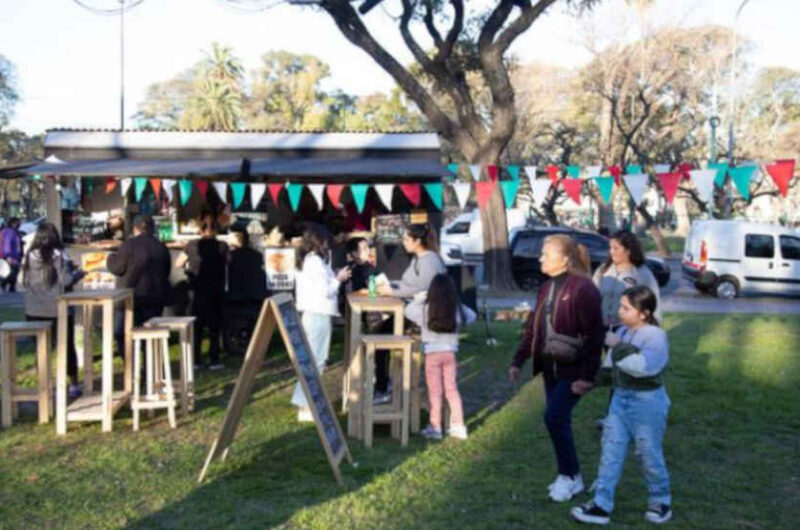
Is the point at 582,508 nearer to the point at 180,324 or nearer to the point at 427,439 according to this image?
the point at 427,439

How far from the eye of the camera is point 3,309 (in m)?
14.4

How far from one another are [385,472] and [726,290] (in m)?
15.3

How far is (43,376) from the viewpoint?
22.8ft

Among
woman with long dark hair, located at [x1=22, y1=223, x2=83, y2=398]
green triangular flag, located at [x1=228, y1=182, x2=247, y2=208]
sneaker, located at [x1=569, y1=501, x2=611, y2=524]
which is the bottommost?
sneaker, located at [x1=569, y1=501, x2=611, y2=524]

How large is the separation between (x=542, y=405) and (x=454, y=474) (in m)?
2.45

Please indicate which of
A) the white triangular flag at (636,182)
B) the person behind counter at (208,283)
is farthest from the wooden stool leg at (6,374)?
the white triangular flag at (636,182)

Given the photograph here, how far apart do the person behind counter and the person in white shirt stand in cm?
279

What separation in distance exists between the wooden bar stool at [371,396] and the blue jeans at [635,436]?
1.97m

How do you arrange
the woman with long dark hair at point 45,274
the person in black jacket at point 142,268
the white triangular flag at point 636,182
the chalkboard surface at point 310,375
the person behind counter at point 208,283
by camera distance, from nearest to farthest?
the chalkboard surface at point 310,375 < the woman with long dark hair at point 45,274 < the person in black jacket at point 142,268 < the person behind counter at point 208,283 < the white triangular flag at point 636,182

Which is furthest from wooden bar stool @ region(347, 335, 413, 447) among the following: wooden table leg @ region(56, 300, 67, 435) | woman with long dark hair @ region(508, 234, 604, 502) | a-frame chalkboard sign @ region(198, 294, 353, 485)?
wooden table leg @ region(56, 300, 67, 435)

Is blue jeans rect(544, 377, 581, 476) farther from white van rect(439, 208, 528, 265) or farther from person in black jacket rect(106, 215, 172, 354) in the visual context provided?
white van rect(439, 208, 528, 265)

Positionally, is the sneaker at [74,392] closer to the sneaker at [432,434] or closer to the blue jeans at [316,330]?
the blue jeans at [316,330]

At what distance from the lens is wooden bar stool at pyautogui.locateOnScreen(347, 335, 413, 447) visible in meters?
6.39

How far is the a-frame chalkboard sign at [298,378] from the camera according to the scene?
17.7ft
